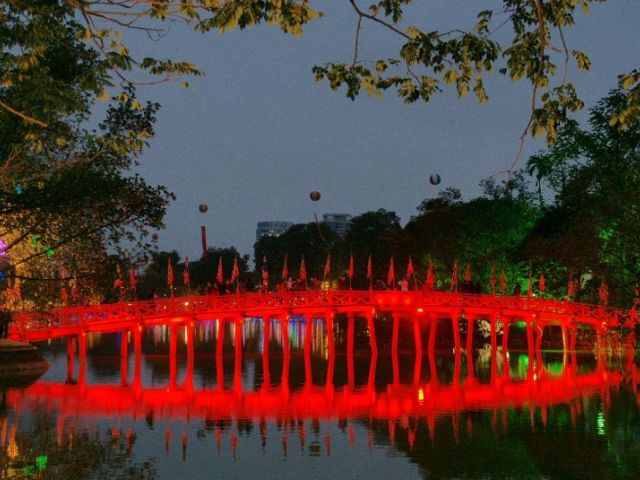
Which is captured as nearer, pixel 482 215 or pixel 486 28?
pixel 486 28

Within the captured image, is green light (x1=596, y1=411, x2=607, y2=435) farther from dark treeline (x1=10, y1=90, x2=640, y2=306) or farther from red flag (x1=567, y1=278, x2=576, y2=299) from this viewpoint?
red flag (x1=567, y1=278, x2=576, y2=299)

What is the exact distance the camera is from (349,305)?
152 ft

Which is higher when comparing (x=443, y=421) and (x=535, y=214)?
(x=535, y=214)

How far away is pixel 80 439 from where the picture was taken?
19.9 meters

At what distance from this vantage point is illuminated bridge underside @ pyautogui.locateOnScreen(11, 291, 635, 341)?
1668 inches

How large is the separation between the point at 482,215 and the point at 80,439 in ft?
139

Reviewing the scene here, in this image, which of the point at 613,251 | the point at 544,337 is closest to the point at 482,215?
the point at 544,337

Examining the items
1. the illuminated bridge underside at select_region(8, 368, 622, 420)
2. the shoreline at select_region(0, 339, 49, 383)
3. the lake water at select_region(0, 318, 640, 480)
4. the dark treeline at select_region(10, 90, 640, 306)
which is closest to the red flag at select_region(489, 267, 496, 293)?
the dark treeline at select_region(10, 90, 640, 306)

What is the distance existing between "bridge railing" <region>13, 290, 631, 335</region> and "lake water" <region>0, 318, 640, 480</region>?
9.34 feet

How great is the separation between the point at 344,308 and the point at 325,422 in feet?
75.8

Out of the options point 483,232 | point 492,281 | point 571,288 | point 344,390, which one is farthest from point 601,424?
point 483,232

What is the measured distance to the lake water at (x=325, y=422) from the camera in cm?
1675

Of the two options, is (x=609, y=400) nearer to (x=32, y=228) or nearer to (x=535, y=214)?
(x=32, y=228)

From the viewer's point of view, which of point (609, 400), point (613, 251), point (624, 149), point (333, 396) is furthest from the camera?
point (624, 149)
